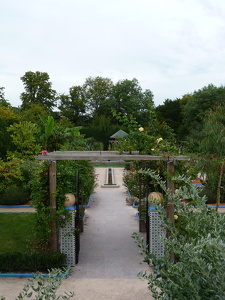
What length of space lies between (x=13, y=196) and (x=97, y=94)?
41.3 metres

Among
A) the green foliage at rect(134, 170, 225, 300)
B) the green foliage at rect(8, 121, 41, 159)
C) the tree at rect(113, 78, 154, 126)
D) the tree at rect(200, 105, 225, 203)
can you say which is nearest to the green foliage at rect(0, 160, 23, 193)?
the green foliage at rect(8, 121, 41, 159)

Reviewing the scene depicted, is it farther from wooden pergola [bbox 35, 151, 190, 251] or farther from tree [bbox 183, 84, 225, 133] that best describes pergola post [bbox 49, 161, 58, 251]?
tree [bbox 183, 84, 225, 133]

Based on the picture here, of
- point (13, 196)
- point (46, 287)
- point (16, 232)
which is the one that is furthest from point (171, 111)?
point (46, 287)

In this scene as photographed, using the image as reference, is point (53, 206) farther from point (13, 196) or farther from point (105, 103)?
point (105, 103)

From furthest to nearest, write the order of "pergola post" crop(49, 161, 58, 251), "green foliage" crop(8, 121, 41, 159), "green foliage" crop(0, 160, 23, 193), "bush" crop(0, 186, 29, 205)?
"green foliage" crop(8, 121, 41, 159) < "green foliage" crop(0, 160, 23, 193) < "bush" crop(0, 186, 29, 205) < "pergola post" crop(49, 161, 58, 251)

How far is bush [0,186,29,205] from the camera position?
13227 millimetres

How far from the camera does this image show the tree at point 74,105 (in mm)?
49781

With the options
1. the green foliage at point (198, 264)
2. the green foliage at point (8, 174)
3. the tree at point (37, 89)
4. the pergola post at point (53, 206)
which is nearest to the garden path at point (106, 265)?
the pergola post at point (53, 206)

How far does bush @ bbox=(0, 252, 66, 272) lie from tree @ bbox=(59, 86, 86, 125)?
42211 millimetres

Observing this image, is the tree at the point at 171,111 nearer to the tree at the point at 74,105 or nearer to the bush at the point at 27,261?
the tree at the point at 74,105

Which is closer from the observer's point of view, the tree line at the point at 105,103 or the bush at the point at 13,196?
the bush at the point at 13,196

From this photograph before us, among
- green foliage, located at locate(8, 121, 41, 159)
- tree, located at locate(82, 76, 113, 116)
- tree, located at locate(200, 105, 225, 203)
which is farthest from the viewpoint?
tree, located at locate(82, 76, 113, 116)

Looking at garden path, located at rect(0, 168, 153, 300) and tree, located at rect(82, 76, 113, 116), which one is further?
tree, located at rect(82, 76, 113, 116)

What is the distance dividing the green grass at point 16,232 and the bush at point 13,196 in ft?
4.64
